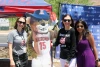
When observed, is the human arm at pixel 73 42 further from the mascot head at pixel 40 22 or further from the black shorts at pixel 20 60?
the black shorts at pixel 20 60

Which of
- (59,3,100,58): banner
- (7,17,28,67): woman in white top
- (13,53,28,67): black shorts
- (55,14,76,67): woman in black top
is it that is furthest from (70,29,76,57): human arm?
(59,3,100,58): banner

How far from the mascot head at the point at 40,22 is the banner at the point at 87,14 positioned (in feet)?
7.79

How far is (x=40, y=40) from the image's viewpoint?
17.0 ft

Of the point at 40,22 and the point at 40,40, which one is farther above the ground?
the point at 40,22

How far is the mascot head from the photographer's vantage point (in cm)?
520

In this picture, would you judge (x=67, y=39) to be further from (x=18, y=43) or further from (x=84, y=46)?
(x=18, y=43)

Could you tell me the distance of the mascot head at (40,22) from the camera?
5.20 metres

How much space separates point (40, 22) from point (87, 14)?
2.95 meters

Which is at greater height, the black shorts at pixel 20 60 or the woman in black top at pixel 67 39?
the woman in black top at pixel 67 39

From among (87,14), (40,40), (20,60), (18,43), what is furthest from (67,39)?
(87,14)

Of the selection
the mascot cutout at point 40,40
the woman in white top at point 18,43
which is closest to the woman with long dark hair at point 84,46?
the mascot cutout at point 40,40

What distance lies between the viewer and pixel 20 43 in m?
5.50

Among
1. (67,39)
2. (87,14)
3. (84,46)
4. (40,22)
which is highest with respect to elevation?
(40,22)

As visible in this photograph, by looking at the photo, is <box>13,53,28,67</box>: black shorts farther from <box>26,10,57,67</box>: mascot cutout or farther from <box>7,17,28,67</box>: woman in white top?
<box>26,10,57,67</box>: mascot cutout
